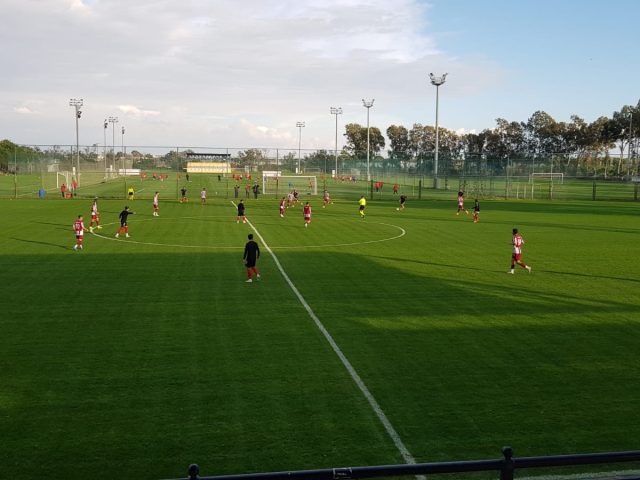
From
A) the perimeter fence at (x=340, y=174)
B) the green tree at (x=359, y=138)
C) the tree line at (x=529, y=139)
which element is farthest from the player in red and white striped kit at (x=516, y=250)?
the green tree at (x=359, y=138)

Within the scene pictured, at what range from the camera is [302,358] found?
1240cm

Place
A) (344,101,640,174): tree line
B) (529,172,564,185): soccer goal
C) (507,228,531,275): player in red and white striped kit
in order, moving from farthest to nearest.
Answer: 1. (344,101,640,174): tree line
2. (529,172,564,185): soccer goal
3. (507,228,531,275): player in red and white striped kit

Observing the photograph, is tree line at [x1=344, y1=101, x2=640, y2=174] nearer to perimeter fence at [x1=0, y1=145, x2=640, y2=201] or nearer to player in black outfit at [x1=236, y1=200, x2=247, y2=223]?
perimeter fence at [x1=0, y1=145, x2=640, y2=201]

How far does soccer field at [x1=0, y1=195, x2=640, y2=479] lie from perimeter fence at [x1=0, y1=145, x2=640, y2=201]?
165ft

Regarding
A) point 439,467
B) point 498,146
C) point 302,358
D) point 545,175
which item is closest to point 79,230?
point 302,358

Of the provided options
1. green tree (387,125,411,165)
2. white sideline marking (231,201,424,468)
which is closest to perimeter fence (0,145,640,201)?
white sideline marking (231,201,424,468)

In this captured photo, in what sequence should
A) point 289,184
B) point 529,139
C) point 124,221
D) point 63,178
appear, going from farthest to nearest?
point 529,139 → point 289,184 → point 63,178 → point 124,221

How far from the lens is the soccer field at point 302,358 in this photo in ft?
27.8

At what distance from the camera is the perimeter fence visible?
75.3 metres

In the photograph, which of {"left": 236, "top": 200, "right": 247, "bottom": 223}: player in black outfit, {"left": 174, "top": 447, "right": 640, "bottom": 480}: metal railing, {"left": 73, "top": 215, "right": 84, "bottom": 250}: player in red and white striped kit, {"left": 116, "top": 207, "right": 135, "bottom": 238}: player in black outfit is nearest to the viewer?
{"left": 174, "top": 447, "right": 640, "bottom": 480}: metal railing

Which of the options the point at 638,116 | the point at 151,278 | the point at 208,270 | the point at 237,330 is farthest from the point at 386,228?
the point at 638,116

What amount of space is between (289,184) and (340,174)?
10.1m

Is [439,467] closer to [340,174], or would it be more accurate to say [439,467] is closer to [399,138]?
[340,174]

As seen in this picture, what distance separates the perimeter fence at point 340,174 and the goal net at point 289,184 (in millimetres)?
542
